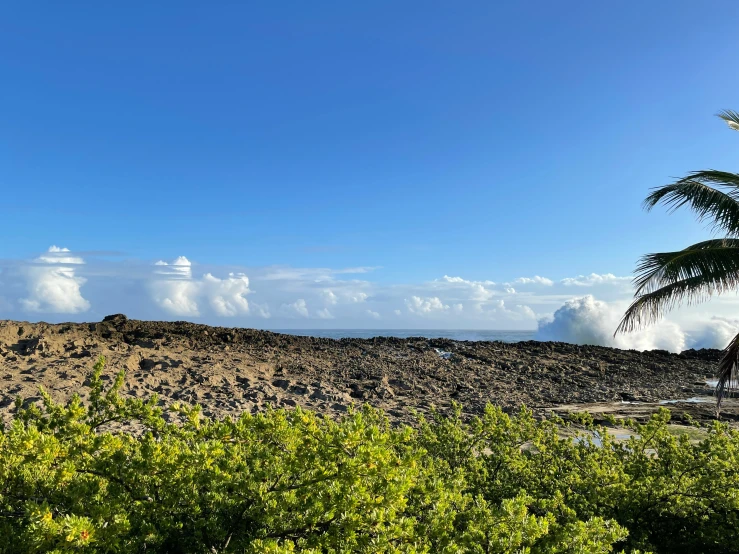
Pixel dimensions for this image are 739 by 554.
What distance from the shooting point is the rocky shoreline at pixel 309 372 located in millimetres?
11469

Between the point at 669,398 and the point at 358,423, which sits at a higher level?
the point at 358,423

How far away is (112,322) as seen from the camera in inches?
651

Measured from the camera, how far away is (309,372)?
46.9 feet

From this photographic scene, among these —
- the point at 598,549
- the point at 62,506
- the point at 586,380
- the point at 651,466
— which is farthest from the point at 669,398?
the point at 62,506

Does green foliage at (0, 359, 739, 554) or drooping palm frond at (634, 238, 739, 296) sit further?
drooping palm frond at (634, 238, 739, 296)

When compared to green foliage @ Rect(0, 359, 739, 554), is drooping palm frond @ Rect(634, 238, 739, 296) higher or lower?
higher

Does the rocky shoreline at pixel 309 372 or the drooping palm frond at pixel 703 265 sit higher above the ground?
the drooping palm frond at pixel 703 265

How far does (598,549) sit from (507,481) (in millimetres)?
2232

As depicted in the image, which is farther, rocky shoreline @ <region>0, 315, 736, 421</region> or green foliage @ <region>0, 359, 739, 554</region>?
rocky shoreline @ <region>0, 315, 736, 421</region>

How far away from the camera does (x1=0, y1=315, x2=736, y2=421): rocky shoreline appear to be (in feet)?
37.6

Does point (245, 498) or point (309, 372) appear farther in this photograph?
point (309, 372)

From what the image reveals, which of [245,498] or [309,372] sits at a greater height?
[245,498]

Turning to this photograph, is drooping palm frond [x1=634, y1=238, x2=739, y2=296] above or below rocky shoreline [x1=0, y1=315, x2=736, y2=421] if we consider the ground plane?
above

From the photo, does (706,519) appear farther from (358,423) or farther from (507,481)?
(358,423)
